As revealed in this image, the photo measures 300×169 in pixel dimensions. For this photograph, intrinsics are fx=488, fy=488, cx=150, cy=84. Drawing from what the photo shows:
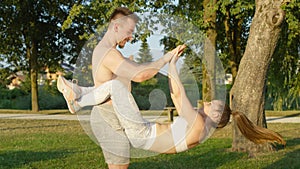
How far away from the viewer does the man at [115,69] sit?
10.7 feet

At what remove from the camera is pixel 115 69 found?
3.26 meters

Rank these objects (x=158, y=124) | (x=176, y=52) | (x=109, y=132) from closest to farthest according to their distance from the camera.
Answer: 1. (x=176, y=52)
2. (x=158, y=124)
3. (x=109, y=132)

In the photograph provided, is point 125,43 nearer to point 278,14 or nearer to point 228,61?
point 278,14

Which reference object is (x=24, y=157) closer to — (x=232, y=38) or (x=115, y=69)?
(x=115, y=69)

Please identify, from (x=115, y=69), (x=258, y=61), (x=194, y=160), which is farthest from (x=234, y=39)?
(x=115, y=69)

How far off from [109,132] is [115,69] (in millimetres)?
552

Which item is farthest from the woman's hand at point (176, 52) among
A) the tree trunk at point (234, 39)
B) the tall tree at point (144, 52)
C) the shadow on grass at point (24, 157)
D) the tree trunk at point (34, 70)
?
the tree trunk at point (34, 70)

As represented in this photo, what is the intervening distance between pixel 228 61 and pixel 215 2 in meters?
6.04

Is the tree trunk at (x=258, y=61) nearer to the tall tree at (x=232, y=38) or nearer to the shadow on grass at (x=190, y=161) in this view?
the shadow on grass at (x=190, y=161)

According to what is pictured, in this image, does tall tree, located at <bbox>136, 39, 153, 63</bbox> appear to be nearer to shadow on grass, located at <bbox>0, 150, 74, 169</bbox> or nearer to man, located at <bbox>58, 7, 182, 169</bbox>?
man, located at <bbox>58, 7, 182, 169</bbox>

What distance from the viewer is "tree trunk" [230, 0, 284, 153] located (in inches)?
355

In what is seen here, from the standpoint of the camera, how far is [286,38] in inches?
594

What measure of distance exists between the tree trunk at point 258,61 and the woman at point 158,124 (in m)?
5.79

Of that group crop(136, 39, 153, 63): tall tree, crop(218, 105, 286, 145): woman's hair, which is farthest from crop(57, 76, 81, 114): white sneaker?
crop(218, 105, 286, 145): woman's hair
